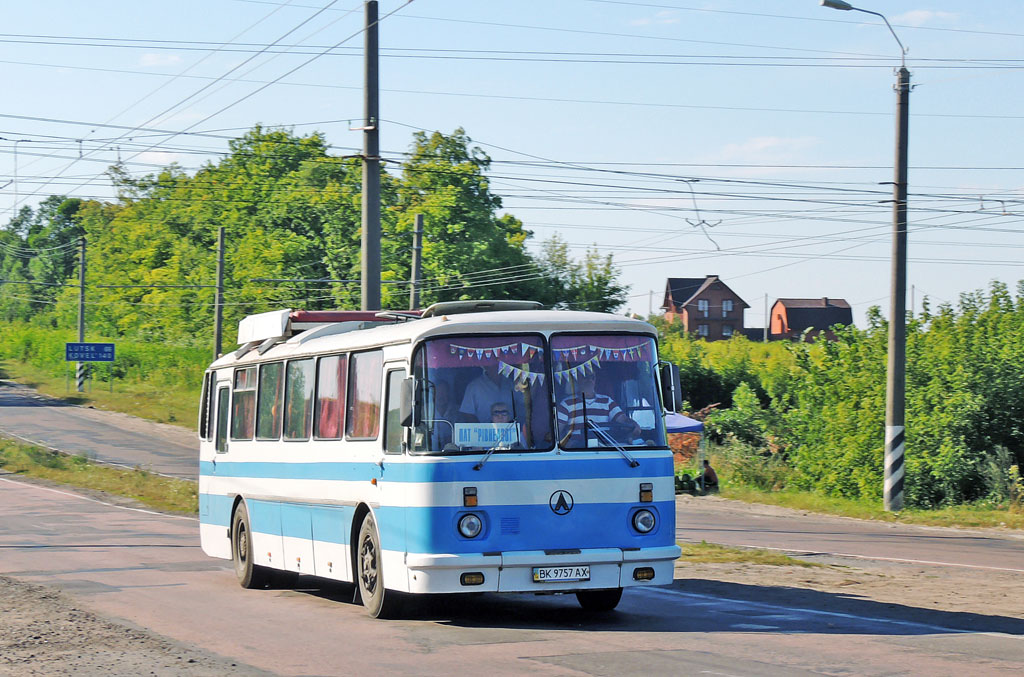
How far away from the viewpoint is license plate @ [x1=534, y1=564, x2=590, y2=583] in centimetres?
1112

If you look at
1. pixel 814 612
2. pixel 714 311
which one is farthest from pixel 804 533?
pixel 714 311

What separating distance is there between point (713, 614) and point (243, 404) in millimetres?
7150

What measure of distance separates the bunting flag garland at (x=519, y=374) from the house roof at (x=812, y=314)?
128192mm

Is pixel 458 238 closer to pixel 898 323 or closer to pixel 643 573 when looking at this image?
pixel 898 323

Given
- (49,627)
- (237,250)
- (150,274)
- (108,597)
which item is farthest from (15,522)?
(150,274)

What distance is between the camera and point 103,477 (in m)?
40.7

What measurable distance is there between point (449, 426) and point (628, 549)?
6.25ft

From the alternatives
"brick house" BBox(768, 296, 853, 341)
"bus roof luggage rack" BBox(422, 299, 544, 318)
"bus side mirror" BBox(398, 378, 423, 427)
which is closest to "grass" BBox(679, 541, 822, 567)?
"bus roof luggage rack" BBox(422, 299, 544, 318)

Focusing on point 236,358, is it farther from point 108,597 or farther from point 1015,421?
point 1015,421

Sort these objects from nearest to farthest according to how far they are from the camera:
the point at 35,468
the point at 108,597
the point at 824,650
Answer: the point at 824,650, the point at 108,597, the point at 35,468

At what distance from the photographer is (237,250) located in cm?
7625

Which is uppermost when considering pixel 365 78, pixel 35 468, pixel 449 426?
pixel 365 78

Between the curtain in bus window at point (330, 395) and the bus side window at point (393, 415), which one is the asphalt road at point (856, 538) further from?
the bus side window at point (393, 415)

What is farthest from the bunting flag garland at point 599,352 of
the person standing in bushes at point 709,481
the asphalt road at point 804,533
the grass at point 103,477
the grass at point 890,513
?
the person standing in bushes at point 709,481
